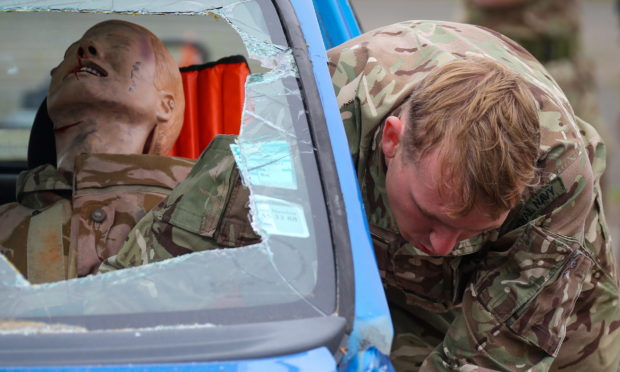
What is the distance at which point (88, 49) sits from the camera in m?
2.39

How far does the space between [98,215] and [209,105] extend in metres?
0.76

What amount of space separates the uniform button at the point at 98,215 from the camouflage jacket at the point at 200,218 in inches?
8.3

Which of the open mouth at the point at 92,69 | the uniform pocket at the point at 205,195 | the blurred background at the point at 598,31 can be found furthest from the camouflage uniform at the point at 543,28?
the uniform pocket at the point at 205,195

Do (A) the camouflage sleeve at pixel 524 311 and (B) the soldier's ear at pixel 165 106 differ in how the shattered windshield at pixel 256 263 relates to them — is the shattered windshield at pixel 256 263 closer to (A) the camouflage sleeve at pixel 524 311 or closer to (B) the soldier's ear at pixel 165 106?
(A) the camouflage sleeve at pixel 524 311

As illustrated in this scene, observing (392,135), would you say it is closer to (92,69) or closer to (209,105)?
(92,69)

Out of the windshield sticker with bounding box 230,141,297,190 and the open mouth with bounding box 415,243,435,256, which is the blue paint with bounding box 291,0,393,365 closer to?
the windshield sticker with bounding box 230,141,297,190

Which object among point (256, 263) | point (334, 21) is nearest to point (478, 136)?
point (256, 263)

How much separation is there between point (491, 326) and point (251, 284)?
1.97ft

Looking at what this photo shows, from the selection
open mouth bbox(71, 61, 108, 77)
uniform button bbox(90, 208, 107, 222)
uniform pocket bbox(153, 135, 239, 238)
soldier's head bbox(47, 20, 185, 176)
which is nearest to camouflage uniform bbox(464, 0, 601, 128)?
soldier's head bbox(47, 20, 185, 176)

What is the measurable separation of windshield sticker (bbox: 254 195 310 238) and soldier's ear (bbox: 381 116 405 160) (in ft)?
1.07

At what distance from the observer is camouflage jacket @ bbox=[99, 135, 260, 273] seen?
68.6 inches

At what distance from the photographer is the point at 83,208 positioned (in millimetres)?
2264

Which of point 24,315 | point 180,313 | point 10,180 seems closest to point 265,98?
point 180,313

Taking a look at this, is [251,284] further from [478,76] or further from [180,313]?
[478,76]
